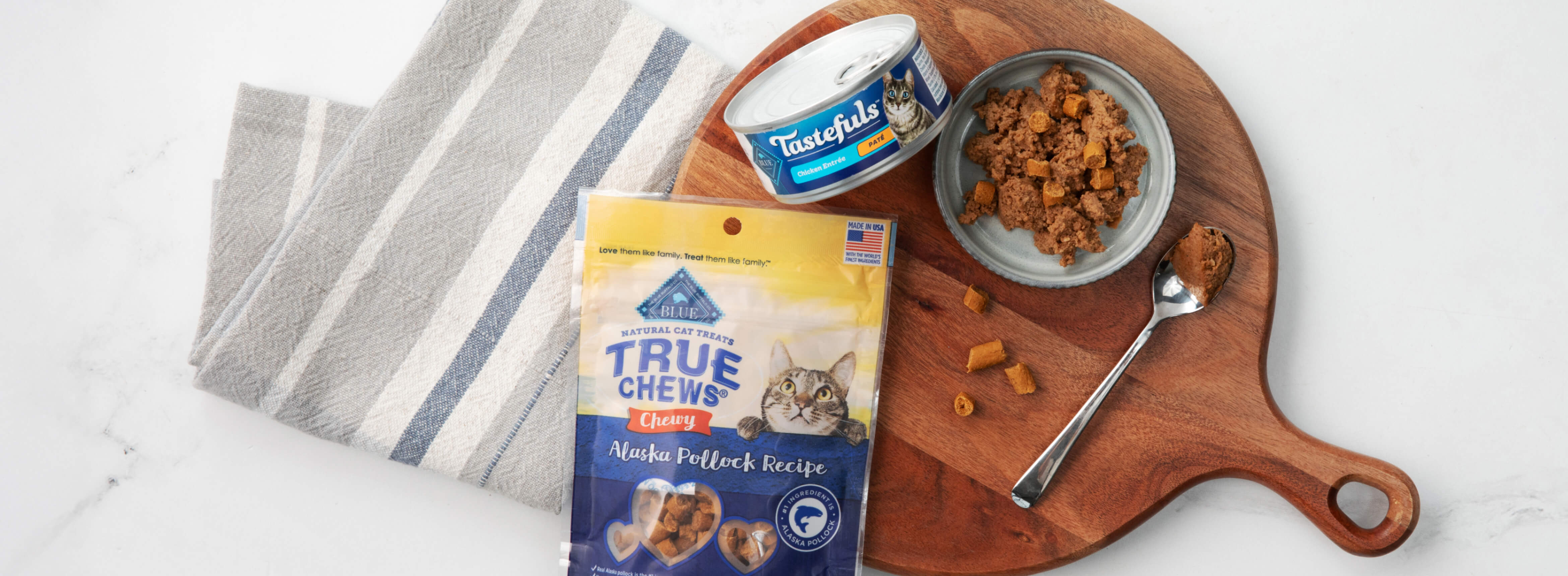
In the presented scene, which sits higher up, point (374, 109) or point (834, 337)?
point (374, 109)

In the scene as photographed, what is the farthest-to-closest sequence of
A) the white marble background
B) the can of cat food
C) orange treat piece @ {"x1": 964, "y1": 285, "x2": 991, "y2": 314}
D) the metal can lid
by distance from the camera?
the white marble background, orange treat piece @ {"x1": 964, "y1": 285, "x2": 991, "y2": 314}, the metal can lid, the can of cat food

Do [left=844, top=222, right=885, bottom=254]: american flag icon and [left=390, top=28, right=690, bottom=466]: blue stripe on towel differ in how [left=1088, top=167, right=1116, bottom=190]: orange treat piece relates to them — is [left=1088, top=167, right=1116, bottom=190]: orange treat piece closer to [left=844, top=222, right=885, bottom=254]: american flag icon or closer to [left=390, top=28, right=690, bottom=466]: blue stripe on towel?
[left=844, top=222, right=885, bottom=254]: american flag icon

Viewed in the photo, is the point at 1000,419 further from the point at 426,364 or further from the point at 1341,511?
the point at 426,364

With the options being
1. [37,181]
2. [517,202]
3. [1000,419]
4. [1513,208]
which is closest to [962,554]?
[1000,419]

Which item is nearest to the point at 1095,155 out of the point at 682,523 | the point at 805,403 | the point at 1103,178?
the point at 1103,178

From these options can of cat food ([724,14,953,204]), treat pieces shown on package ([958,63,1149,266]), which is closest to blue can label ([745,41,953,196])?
can of cat food ([724,14,953,204])

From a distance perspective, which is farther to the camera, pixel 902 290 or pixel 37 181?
pixel 37 181
